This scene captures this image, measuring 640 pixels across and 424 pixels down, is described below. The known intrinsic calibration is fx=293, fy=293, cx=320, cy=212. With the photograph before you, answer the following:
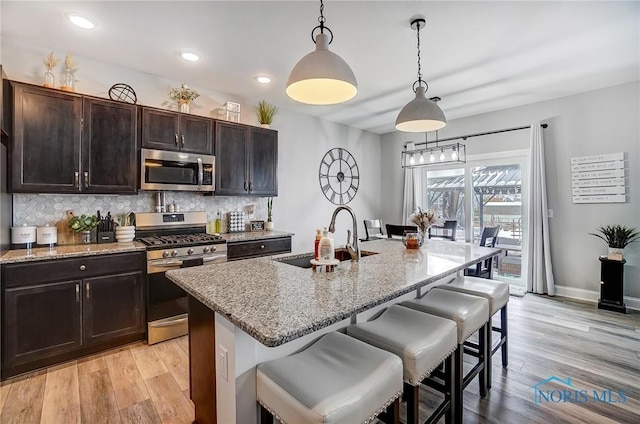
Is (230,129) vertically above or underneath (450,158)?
above

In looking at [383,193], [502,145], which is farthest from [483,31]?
[383,193]

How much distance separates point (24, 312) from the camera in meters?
2.28

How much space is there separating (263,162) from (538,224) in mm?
4074

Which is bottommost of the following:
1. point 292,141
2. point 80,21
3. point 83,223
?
point 83,223

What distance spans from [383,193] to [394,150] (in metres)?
0.94

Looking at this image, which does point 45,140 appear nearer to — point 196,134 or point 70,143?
point 70,143

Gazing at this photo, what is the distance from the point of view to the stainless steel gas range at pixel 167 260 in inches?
111

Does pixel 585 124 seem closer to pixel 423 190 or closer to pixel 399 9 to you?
pixel 423 190

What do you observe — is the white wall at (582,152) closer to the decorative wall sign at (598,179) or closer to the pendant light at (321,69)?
the decorative wall sign at (598,179)

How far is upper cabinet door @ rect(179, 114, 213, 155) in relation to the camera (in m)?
3.33

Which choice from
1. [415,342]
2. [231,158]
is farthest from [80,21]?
[415,342]

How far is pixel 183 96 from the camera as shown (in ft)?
11.2

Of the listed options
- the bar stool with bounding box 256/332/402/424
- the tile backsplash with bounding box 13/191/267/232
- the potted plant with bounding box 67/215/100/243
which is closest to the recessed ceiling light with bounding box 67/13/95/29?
the tile backsplash with bounding box 13/191/267/232

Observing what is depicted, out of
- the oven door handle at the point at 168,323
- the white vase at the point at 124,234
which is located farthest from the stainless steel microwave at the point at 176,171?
the oven door handle at the point at 168,323
